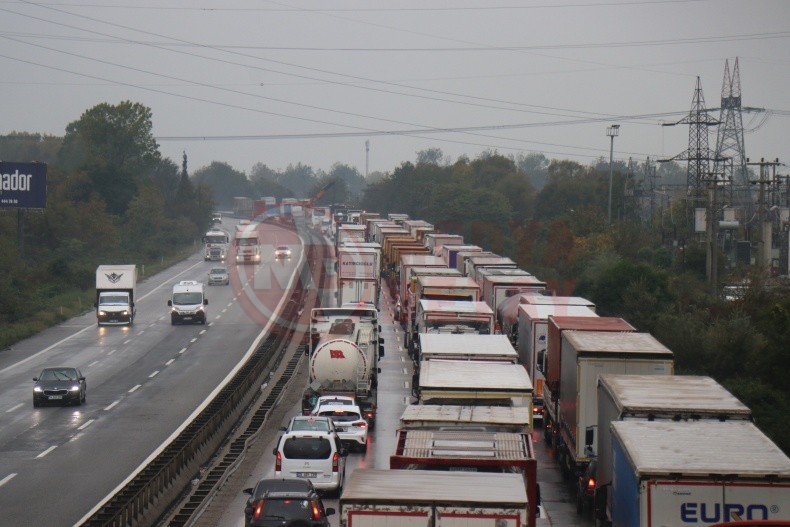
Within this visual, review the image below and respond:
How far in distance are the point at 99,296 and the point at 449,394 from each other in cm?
4215

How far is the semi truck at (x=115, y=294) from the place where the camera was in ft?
204

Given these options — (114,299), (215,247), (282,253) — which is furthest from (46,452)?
(215,247)

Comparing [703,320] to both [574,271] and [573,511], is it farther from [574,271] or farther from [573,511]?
[574,271]

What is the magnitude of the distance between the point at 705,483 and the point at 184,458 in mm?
15644

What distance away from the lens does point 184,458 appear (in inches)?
1077

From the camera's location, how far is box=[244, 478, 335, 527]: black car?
1959cm

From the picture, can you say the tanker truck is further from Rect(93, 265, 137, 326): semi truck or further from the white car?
Rect(93, 265, 137, 326): semi truck

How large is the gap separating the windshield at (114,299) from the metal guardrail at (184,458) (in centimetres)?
1741

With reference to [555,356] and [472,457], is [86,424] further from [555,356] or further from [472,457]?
[472,457]

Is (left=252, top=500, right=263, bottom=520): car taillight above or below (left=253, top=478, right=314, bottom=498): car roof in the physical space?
below

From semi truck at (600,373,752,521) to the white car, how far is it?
9.47m

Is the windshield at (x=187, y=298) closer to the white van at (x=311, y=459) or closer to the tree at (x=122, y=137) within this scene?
the white van at (x=311, y=459)

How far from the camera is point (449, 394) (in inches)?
941

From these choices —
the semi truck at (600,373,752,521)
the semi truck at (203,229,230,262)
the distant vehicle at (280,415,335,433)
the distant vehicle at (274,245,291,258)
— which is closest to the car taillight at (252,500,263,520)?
the semi truck at (600,373,752,521)
